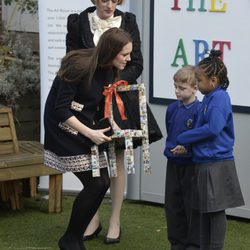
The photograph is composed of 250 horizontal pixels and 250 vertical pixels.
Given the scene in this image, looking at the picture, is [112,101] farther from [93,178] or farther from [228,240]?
[228,240]

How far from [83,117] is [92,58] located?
335 mm

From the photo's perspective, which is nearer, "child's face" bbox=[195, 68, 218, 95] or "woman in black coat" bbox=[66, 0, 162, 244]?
"child's face" bbox=[195, 68, 218, 95]

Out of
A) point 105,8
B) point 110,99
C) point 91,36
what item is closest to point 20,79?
point 91,36

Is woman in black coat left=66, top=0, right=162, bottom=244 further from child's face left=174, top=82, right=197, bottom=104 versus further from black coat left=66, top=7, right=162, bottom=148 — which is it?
child's face left=174, top=82, right=197, bottom=104

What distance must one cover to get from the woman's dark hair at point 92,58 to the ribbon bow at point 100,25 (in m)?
0.44

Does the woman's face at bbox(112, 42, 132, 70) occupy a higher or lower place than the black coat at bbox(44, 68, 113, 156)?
higher

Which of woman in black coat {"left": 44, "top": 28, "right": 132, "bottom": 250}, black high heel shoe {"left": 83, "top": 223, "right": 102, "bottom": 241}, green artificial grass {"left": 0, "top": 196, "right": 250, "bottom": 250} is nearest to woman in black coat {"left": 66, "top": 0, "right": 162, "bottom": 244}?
black high heel shoe {"left": 83, "top": 223, "right": 102, "bottom": 241}

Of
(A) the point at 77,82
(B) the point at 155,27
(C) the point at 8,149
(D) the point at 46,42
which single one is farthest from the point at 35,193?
(A) the point at 77,82

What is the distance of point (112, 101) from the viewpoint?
4.36 meters

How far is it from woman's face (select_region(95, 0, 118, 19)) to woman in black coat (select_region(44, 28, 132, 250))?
0.39m

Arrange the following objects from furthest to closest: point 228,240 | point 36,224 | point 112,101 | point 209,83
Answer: point 36,224 → point 228,240 → point 112,101 → point 209,83

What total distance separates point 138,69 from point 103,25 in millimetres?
351

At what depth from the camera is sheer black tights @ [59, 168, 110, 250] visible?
427 centimetres

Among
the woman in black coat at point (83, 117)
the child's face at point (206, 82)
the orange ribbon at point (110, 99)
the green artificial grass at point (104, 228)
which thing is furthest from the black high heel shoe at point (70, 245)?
the child's face at point (206, 82)
